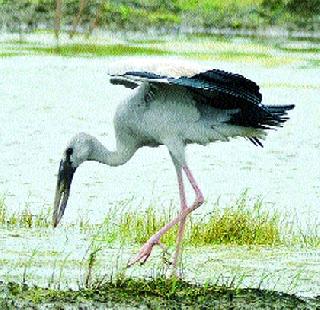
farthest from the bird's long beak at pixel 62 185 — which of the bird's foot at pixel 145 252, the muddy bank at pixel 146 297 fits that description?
the muddy bank at pixel 146 297

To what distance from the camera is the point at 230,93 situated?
7.80 meters

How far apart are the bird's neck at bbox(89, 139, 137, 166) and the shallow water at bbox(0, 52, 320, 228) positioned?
1.04ft

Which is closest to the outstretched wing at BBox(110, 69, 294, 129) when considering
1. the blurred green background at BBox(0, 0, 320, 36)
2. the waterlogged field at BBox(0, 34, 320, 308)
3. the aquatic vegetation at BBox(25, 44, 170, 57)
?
the waterlogged field at BBox(0, 34, 320, 308)

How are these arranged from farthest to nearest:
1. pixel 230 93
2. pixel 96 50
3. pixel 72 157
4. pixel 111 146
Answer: pixel 96 50, pixel 111 146, pixel 72 157, pixel 230 93

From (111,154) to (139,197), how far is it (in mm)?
3873

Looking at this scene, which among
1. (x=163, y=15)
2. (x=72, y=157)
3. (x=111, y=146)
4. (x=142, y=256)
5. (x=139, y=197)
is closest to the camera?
(x=142, y=256)

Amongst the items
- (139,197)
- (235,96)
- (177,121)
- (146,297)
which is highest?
(235,96)

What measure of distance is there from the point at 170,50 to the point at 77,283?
21.7 meters

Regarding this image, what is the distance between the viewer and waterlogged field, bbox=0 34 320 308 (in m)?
7.95

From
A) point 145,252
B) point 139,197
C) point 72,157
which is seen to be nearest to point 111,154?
point 72,157

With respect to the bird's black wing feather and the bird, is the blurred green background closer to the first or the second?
the bird

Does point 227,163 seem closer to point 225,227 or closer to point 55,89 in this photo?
point 225,227

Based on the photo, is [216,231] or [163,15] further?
[163,15]

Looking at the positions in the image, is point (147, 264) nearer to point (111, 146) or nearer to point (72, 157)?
point (72, 157)
